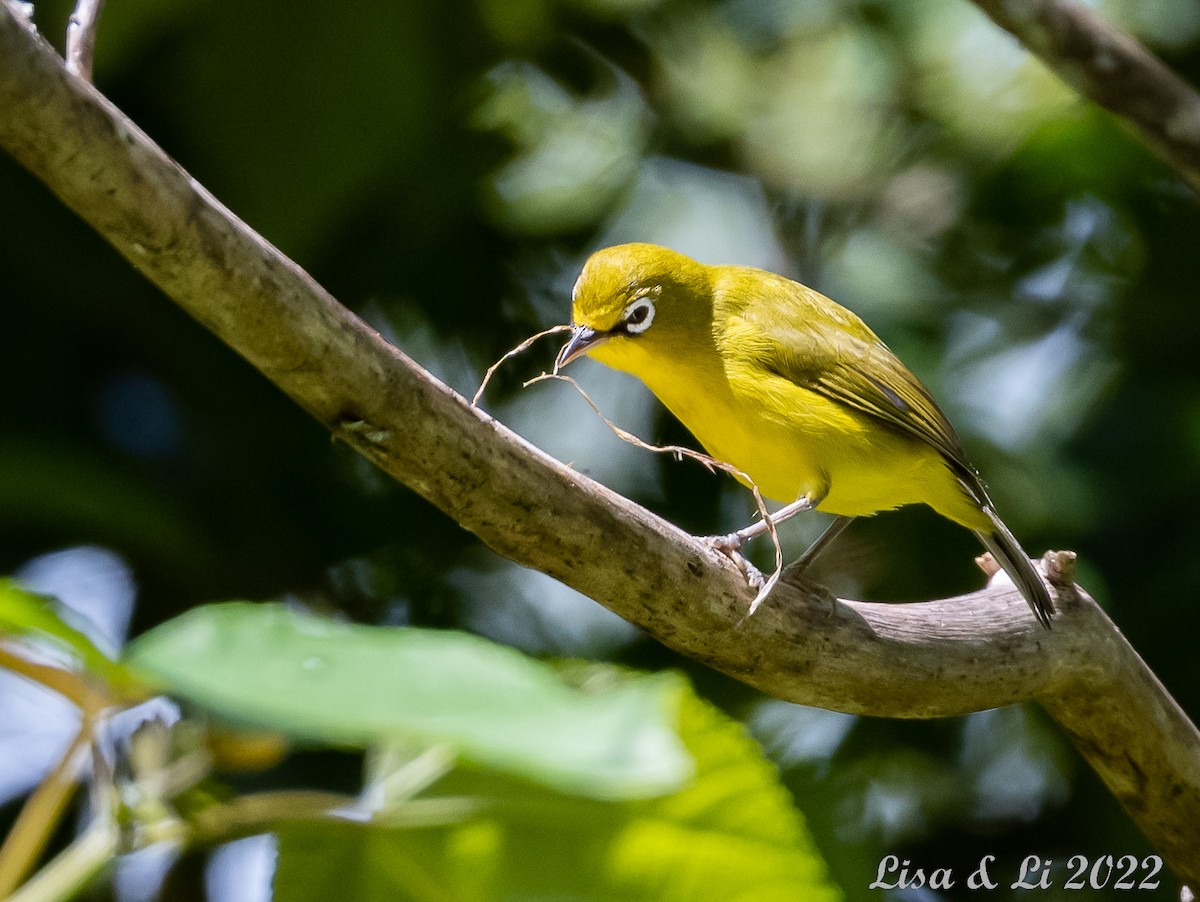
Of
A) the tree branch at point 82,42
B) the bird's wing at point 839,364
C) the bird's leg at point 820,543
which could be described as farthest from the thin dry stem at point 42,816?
Result: the bird's wing at point 839,364

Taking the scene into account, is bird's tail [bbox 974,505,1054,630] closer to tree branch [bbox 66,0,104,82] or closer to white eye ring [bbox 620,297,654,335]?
white eye ring [bbox 620,297,654,335]

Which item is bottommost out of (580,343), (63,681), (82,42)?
(580,343)

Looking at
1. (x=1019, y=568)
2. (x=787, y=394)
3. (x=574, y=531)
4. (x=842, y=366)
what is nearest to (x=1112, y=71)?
(x=842, y=366)

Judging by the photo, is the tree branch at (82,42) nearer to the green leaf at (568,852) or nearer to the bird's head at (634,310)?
the green leaf at (568,852)

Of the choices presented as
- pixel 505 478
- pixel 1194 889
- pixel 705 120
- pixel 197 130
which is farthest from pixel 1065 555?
pixel 197 130

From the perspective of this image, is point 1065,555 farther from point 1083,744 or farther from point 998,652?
point 1083,744

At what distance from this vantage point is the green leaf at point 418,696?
0.66 metres

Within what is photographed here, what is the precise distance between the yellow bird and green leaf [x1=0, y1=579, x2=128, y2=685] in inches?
81.8

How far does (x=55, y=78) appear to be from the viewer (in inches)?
42.5

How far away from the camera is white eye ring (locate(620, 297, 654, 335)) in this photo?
297 cm

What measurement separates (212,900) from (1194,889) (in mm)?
2139

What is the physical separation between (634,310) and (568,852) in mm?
1996

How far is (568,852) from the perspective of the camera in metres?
1.11

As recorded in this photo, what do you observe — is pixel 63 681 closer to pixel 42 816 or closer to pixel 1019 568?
pixel 42 816
